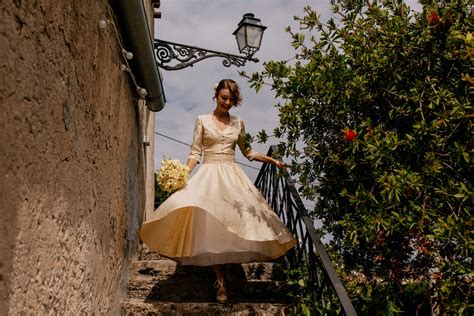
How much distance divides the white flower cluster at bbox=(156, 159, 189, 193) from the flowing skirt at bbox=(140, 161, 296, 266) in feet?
0.23

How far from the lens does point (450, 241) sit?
2.88 metres

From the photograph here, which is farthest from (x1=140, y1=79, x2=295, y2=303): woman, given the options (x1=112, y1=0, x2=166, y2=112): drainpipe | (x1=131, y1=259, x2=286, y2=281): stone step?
(x1=112, y1=0, x2=166, y2=112): drainpipe

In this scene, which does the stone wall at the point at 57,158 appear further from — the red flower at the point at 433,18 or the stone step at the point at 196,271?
the red flower at the point at 433,18

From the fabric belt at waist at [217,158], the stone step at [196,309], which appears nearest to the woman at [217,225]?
the fabric belt at waist at [217,158]

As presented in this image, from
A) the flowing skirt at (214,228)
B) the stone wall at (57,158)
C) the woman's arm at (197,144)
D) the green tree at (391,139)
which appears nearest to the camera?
the stone wall at (57,158)

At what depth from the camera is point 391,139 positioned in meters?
3.24

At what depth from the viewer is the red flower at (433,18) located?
319 cm

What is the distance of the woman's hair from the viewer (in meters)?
4.81

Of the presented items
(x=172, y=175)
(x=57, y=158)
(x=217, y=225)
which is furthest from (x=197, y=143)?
(x=57, y=158)

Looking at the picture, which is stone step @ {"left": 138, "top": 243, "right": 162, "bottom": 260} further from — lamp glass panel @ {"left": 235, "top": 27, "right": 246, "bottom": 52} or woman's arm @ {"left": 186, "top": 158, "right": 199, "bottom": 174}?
lamp glass panel @ {"left": 235, "top": 27, "right": 246, "bottom": 52}

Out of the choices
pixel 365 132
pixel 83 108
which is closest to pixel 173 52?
pixel 365 132

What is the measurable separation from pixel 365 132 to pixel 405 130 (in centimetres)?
27

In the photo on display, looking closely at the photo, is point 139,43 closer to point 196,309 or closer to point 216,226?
point 216,226

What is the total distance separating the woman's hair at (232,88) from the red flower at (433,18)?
6.60 feet
